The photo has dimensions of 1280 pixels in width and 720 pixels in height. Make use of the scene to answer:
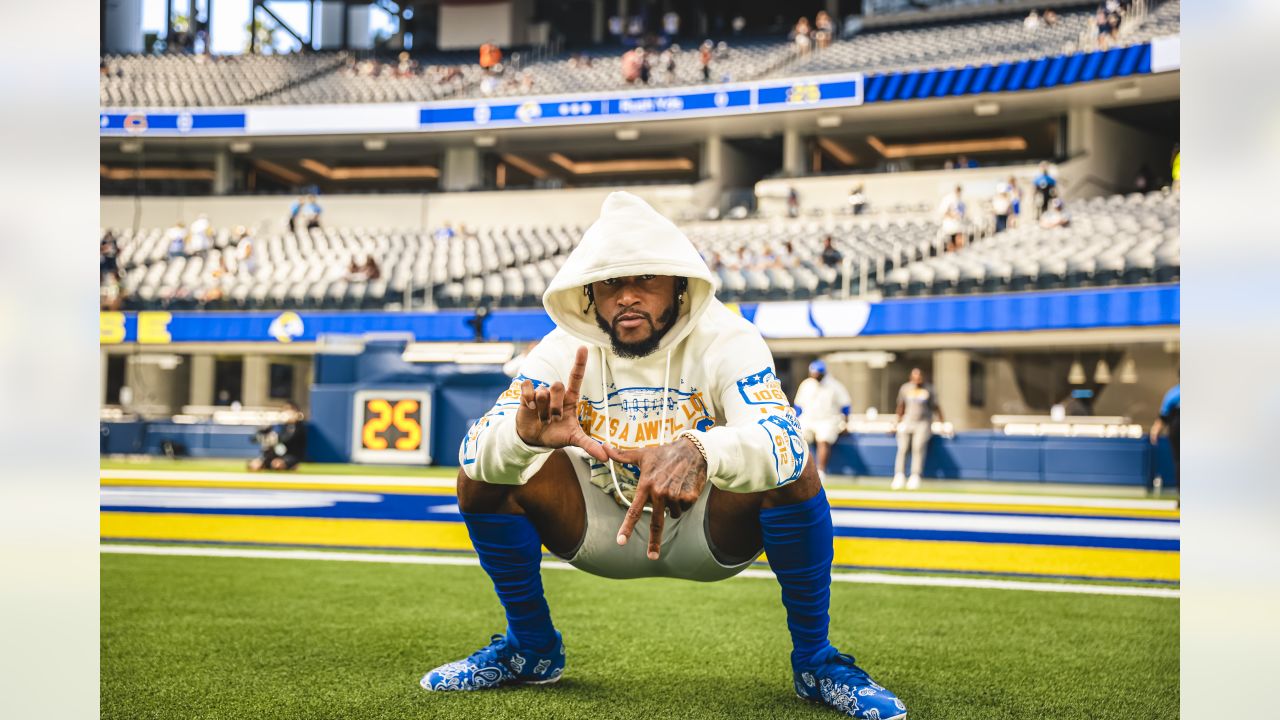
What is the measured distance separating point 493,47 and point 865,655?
92.3 feet

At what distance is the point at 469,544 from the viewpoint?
6090mm

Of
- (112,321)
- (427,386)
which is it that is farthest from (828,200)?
(112,321)

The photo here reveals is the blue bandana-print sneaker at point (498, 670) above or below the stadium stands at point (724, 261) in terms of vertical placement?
below

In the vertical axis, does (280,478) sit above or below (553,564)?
below

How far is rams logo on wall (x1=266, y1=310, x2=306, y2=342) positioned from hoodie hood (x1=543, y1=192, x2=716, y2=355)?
1811 cm

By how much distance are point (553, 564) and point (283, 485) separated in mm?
5616

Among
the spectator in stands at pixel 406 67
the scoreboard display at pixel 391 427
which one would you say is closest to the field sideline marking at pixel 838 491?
the scoreboard display at pixel 391 427

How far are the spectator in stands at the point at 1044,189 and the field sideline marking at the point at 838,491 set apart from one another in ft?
33.3

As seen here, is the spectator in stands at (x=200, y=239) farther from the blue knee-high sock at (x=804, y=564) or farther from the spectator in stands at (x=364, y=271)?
the blue knee-high sock at (x=804, y=564)

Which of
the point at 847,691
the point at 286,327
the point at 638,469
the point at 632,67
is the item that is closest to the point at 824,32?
the point at 632,67

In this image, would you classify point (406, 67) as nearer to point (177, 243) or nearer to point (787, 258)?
point (177, 243)

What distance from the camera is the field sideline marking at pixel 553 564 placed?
470cm
